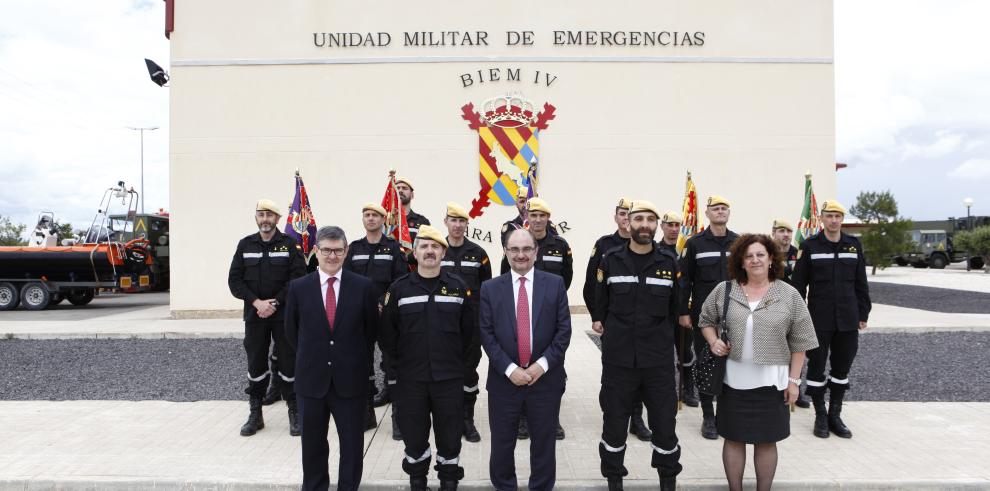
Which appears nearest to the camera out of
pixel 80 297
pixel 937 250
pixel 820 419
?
pixel 820 419

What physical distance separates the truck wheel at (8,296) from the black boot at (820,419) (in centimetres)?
1823

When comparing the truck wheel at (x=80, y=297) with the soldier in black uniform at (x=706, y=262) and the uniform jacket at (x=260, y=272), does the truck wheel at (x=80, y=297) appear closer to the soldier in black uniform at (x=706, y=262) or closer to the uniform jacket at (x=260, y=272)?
the uniform jacket at (x=260, y=272)

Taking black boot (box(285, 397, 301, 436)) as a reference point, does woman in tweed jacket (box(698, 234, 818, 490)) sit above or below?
above

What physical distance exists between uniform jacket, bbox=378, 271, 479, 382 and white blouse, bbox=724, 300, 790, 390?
1678mm

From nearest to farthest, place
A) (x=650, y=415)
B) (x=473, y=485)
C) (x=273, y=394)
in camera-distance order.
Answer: (x=650, y=415), (x=473, y=485), (x=273, y=394)

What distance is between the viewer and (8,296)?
15.5 meters

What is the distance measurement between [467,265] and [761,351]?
2.40 metres

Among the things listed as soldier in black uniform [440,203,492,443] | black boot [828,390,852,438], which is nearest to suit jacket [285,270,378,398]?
soldier in black uniform [440,203,492,443]

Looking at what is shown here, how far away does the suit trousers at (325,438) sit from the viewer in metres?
3.72

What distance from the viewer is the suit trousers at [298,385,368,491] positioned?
372cm

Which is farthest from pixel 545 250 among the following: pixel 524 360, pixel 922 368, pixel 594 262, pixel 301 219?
pixel 922 368

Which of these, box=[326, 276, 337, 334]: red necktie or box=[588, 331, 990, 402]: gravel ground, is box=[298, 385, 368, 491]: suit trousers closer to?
box=[326, 276, 337, 334]: red necktie

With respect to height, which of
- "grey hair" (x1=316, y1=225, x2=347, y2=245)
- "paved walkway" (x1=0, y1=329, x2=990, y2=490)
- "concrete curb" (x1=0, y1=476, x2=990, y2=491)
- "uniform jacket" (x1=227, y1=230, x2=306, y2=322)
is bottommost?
"concrete curb" (x1=0, y1=476, x2=990, y2=491)

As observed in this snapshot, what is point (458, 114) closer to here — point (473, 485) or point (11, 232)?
point (473, 485)
